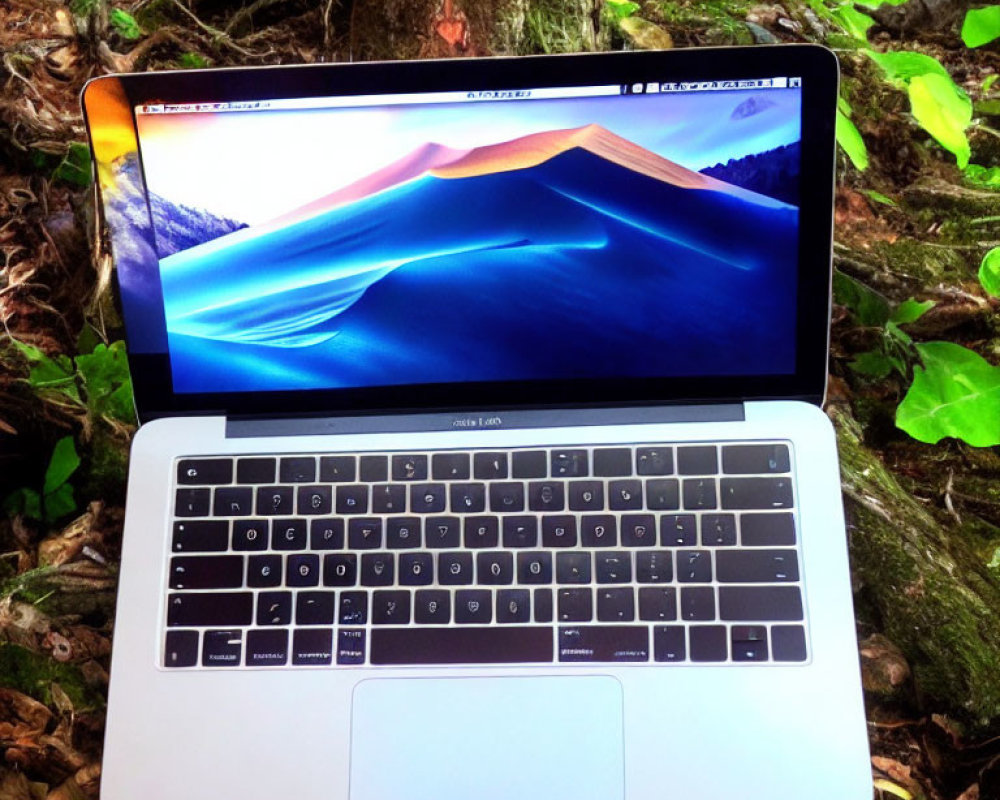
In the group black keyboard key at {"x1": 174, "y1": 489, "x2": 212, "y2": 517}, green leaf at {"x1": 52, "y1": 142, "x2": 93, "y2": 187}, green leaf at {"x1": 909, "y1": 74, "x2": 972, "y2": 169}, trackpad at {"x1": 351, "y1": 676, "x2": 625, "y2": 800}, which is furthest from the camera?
green leaf at {"x1": 52, "y1": 142, "x2": 93, "y2": 187}

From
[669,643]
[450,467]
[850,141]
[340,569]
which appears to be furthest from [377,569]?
[850,141]

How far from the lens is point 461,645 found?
88 centimetres

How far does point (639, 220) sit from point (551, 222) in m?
0.11

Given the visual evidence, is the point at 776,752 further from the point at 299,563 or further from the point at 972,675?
the point at 299,563

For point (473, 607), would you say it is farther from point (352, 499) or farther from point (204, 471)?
point (204, 471)

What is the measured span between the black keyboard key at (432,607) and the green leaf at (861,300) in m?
0.71

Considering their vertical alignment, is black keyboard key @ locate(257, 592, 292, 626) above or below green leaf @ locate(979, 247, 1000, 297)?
below

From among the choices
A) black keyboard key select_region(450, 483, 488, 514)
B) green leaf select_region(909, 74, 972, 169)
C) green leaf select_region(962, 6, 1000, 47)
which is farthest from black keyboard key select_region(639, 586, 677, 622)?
Answer: green leaf select_region(962, 6, 1000, 47)

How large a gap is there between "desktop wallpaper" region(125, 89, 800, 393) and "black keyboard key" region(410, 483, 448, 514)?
0.14 m

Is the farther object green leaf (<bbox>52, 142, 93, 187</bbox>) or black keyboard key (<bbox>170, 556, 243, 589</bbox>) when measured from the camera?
green leaf (<bbox>52, 142, 93, 187</bbox>)

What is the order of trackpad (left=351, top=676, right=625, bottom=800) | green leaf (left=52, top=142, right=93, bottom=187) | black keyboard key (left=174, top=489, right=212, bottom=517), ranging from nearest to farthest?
trackpad (left=351, top=676, right=625, bottom=800) → black keyboard key (left=174, top=489, right=212, bottom=517) → green leaf (left=52, top=142, right=93, bottom=187)

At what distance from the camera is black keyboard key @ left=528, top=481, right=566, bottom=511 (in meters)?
0.92

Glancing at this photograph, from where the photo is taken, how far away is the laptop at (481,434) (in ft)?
2.82

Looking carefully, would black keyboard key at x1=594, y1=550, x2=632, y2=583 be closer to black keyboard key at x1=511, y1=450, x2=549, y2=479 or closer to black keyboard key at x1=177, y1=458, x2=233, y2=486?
black keyboard key at x1=511, y1=450, x2=549, y2=479
